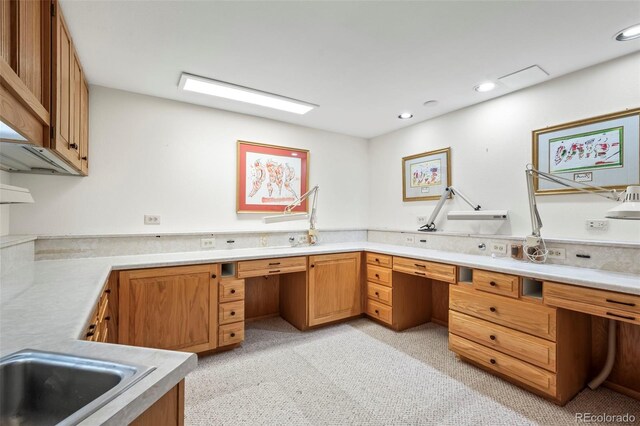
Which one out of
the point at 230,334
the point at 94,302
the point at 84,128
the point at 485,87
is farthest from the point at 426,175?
the point at 84,128

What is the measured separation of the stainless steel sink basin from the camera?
768 mm

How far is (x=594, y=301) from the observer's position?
5.46 feet

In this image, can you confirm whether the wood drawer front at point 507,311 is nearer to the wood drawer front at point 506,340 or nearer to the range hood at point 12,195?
the wood drawer front at point 506,340

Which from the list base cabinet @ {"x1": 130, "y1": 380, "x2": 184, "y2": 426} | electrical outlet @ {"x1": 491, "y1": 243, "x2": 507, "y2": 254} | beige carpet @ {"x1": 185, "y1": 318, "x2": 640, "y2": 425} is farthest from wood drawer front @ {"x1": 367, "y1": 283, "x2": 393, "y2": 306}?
base cabinet @ {"x1": 130, "y1": 380, "x2": 184, "y2": 426}

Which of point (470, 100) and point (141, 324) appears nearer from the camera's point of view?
point (141, 324)

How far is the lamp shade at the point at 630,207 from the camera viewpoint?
1527 mm

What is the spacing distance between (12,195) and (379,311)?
296cm

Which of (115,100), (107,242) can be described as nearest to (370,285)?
(107,242)

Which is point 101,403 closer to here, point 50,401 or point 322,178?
point 50,401

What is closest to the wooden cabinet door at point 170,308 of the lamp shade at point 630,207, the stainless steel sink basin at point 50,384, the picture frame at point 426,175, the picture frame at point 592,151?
the stainless steel sink basin at point 50,384

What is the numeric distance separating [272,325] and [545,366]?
2376mm

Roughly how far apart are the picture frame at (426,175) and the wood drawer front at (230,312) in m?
2.35

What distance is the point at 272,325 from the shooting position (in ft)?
10.3

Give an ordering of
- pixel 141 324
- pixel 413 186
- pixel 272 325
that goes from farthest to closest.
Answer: pixel 413 186 → pixel 272 325 → pixel 141 324
